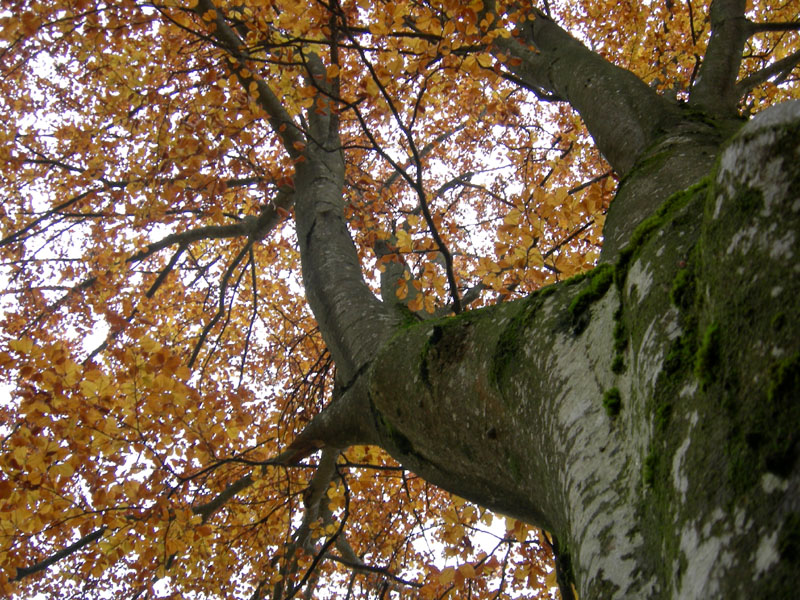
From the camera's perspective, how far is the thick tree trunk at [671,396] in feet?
2.02

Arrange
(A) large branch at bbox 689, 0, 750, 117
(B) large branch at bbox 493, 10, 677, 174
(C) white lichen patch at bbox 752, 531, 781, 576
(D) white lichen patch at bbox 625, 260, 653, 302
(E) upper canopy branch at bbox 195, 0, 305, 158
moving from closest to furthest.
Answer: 1. (C) white lichen patch at bbox 752, 531, 781, 576
2. (D) white lichen patch at bbox 625, 260, 653, 302
3. (B) large branch at bbox 493, 10, 677, 174
4. (A) large branch at bbox 689, 0, 750, 117
5. (E) upper canopy branch at bbox 195, 0, 305, 158

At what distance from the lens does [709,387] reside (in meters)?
0.74

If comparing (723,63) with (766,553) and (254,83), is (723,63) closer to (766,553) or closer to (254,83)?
(254,83)

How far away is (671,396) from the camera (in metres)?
0.85

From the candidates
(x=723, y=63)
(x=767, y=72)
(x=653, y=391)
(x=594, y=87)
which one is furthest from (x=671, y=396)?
(x=767, y=72)

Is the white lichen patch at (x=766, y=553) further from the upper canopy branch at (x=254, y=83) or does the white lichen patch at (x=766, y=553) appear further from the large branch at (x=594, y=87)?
the upper canopy branch at (x=254, y=83)

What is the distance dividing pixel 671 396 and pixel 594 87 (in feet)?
10.1

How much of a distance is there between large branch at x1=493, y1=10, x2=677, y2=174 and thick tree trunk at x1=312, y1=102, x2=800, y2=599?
179 centimetres

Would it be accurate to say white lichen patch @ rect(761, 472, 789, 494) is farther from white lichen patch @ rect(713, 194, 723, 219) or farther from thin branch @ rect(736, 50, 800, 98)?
thin branch @ rect(736, 50, 800, 98)

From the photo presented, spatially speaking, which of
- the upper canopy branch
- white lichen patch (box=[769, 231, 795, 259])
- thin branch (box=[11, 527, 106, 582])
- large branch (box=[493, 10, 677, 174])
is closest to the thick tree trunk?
white lichen patch (box=[769, 231, 795, 259])

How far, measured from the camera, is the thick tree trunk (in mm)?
615

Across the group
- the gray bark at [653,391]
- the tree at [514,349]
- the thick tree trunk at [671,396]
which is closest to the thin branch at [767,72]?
the tree at [514,349]

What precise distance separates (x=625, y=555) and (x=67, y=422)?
3.54 m

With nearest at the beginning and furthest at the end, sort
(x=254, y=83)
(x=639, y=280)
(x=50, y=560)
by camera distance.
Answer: (x=639, y=280)
(x=50, y=560)
(x=254, y=83)
